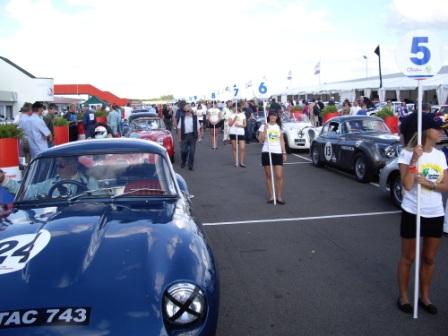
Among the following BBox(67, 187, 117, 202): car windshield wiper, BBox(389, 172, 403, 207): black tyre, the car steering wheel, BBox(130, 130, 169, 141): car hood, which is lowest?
BBox(389, 172, 403, 207): black tyre

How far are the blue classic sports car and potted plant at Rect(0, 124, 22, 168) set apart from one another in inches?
215

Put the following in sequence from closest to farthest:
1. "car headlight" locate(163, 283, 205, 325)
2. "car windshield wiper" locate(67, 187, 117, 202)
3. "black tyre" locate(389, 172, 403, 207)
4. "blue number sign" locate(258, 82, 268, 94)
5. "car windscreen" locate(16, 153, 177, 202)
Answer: "car headlight" locate(163, 283, 205, 325)
"car windshield wiper" locate(67, 187, 117, 202)
"car windscreen" locate(16, 153, 177, 202)
"black tyre" locate(389, 172, 403, 207)
"blue number sign" locate(258, 82, 268, 94)

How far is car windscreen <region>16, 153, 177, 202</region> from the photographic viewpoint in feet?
13.9

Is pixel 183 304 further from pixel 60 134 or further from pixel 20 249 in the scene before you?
pixel 60 134

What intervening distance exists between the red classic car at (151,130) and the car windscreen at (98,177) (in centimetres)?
963

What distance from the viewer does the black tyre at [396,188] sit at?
8547mm

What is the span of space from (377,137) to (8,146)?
8.31 metres

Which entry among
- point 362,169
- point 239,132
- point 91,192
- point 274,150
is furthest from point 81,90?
point 91,192

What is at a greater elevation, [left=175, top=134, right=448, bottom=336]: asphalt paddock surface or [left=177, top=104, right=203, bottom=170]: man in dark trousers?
[left=177, top=104, right=203, bottom=170]: man in dark trousers

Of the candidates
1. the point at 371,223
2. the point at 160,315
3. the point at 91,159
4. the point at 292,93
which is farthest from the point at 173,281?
the point at 292,93

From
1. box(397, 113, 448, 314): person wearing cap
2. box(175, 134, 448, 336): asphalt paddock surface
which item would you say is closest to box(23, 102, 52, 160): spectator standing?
box(175, 134, 448, 336): asphalt paddock surface

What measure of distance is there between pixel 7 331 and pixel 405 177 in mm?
3383

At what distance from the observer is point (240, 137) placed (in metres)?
14.8

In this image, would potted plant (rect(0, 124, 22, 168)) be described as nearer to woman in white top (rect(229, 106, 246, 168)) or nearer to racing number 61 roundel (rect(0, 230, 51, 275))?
racing number 61 roundel (rect(0, 230, 51, 275))
